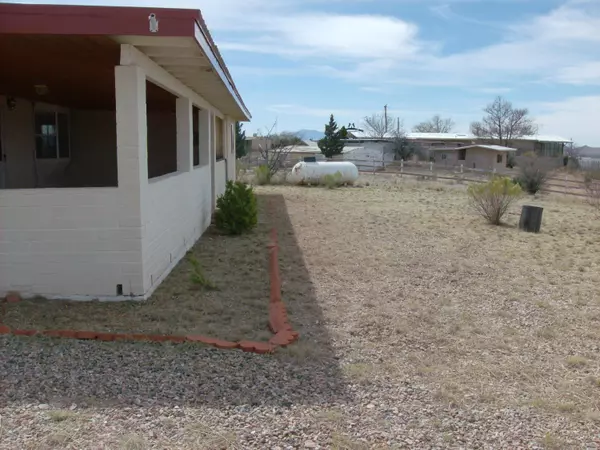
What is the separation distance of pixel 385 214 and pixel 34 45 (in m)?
10.9

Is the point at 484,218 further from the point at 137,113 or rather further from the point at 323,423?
the point at 323,423

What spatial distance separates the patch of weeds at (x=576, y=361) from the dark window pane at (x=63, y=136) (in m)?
10.0

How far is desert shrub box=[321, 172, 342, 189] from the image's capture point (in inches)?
950

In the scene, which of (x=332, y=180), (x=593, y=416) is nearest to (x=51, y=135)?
(x=593, y=416)

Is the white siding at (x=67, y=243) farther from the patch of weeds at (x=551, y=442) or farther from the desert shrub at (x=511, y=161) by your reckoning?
the desert shrub at (x=511, y=161)

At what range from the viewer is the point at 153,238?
628cm

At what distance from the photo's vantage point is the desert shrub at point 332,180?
24120mm

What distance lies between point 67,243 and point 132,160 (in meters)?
1.01

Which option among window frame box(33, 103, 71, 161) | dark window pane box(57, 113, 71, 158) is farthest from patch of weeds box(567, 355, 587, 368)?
dark window pane box(57, 113, 71, 158)

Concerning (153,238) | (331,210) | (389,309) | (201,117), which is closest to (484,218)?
(331,210)

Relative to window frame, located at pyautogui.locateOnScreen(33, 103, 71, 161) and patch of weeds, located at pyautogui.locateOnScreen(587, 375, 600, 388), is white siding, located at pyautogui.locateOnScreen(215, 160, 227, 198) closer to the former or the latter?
window frame, located at pyautogui.locateOnScreen(33, 103, 71, 161)

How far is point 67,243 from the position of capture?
567cm

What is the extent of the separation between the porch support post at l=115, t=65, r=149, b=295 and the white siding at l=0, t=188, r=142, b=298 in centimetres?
1

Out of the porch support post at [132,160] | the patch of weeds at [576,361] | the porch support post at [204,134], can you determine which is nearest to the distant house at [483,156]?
the porch support post at [204,134]
